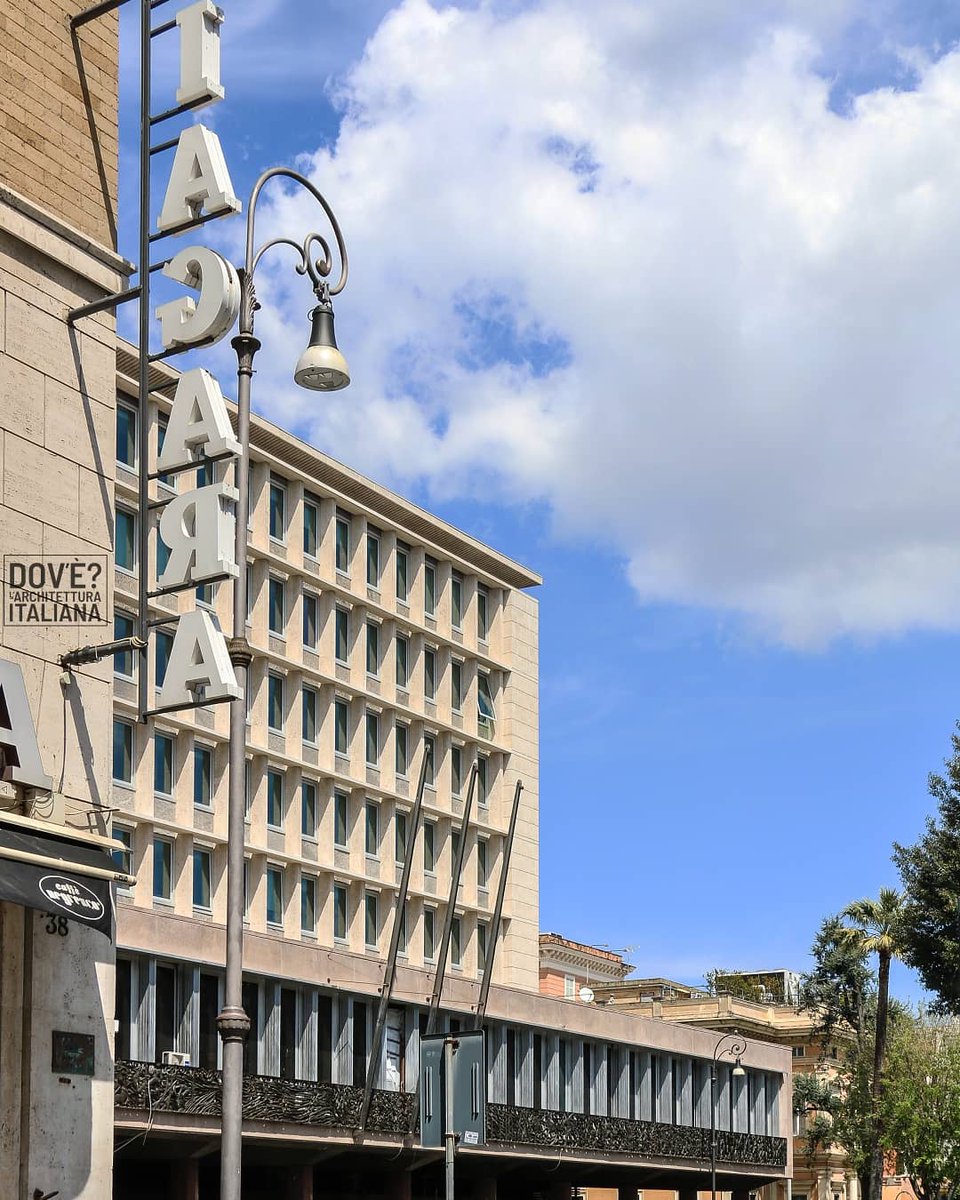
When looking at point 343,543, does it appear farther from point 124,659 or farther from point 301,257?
point 301,257

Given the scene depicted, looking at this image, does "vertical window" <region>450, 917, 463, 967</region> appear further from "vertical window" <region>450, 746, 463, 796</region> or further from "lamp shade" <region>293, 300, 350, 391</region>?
"lamp shade" <region>293, 300, 350, 391</region>

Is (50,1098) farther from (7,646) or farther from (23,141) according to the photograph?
(23,141)

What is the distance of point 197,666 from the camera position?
19.1 metres

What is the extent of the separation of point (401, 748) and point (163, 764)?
15323 millimetres

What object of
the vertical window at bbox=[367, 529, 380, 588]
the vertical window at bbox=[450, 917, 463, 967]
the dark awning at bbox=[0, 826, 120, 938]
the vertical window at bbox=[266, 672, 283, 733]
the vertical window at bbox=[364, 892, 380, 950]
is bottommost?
the vertical window at bbox=[450, 917, 463, 967]

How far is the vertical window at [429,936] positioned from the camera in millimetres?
71812

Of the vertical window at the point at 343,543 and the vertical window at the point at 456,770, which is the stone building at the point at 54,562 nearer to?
the vertical window at the point at 343,543

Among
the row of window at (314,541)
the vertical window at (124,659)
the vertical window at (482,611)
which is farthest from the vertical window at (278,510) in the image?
the vertical window at (482,611)

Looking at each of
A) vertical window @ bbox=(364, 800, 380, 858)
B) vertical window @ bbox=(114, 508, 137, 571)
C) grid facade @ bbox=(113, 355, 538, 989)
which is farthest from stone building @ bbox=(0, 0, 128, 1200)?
vertical window @ bbox=(364, 800, 380, 858)

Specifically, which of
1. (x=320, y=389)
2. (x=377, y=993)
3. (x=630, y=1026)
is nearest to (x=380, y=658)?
(x=630, y=1026)

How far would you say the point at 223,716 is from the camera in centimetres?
6128

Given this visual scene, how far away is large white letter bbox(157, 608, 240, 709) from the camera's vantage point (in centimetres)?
1891

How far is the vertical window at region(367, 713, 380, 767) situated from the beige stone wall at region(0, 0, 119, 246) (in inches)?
1999

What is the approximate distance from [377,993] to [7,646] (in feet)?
102
